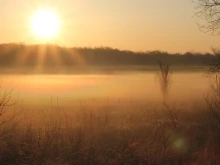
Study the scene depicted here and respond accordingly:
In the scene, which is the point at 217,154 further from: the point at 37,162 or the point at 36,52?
the point at 36,52

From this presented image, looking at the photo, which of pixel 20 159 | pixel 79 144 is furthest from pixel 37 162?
pixel 79 144

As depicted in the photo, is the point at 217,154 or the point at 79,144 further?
the point at 79,144

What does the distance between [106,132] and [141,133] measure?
163 centimetres

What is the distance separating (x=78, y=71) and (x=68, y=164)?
77259 millimetres

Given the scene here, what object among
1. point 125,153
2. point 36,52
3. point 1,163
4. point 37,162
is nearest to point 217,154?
point 125,153

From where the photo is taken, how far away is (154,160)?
1420cm

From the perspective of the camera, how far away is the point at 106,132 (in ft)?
64.1

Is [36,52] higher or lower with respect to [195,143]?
higher

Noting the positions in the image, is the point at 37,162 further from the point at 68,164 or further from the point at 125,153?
the point at 125,153

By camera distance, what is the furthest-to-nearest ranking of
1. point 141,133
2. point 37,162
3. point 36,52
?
point 36,52 < point 141,133 < point 37,162

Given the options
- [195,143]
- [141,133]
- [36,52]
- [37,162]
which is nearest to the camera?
[37,162]

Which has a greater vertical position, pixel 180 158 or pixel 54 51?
pixel 54 51

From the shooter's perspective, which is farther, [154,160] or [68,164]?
[154,160]

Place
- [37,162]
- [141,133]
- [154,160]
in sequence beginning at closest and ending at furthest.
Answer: [37,162] → [154,160] → [141,133]
